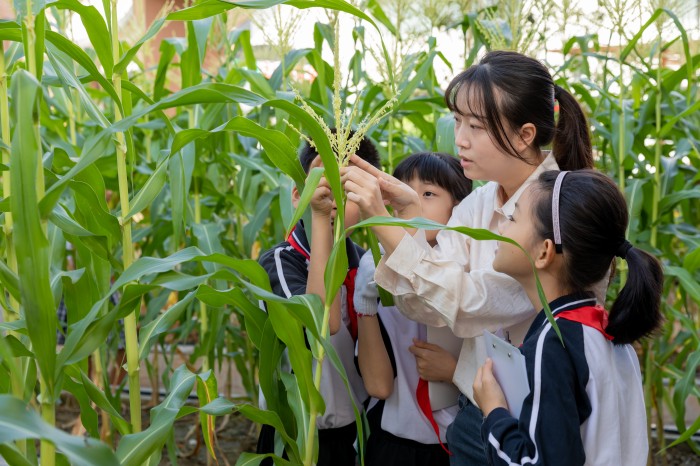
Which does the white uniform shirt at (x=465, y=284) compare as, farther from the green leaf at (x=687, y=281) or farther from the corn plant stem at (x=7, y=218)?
the green leaf at (x=687, y=281)

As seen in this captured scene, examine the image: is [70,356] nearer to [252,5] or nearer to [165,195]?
[252,5]

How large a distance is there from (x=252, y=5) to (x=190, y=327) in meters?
1.73

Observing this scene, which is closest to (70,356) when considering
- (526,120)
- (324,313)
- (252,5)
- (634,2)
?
(324,313)

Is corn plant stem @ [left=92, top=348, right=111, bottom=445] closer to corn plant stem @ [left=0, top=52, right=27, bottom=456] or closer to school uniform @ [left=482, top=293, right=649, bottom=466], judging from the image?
corn plant stem @ [left=0, top=52, right=27, bottom=456]

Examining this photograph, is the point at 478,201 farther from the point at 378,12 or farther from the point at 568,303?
the point at 378,12

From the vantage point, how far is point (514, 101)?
64.6 inches

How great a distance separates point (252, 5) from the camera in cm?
134

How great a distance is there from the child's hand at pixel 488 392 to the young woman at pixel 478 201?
0.33 ft

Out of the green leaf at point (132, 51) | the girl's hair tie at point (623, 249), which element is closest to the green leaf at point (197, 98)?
the green leaf at point (132, 51)

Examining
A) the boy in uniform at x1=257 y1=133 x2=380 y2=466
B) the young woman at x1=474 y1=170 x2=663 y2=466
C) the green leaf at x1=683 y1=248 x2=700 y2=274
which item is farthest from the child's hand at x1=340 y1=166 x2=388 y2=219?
the green leaf at x1=683 y1=248 x2=700 y2=274

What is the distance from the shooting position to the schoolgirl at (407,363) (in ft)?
5.50

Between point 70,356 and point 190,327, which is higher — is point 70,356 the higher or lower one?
the higher one

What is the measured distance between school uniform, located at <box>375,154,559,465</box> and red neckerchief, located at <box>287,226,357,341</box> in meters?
0.20

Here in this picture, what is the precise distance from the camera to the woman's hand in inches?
55.7
